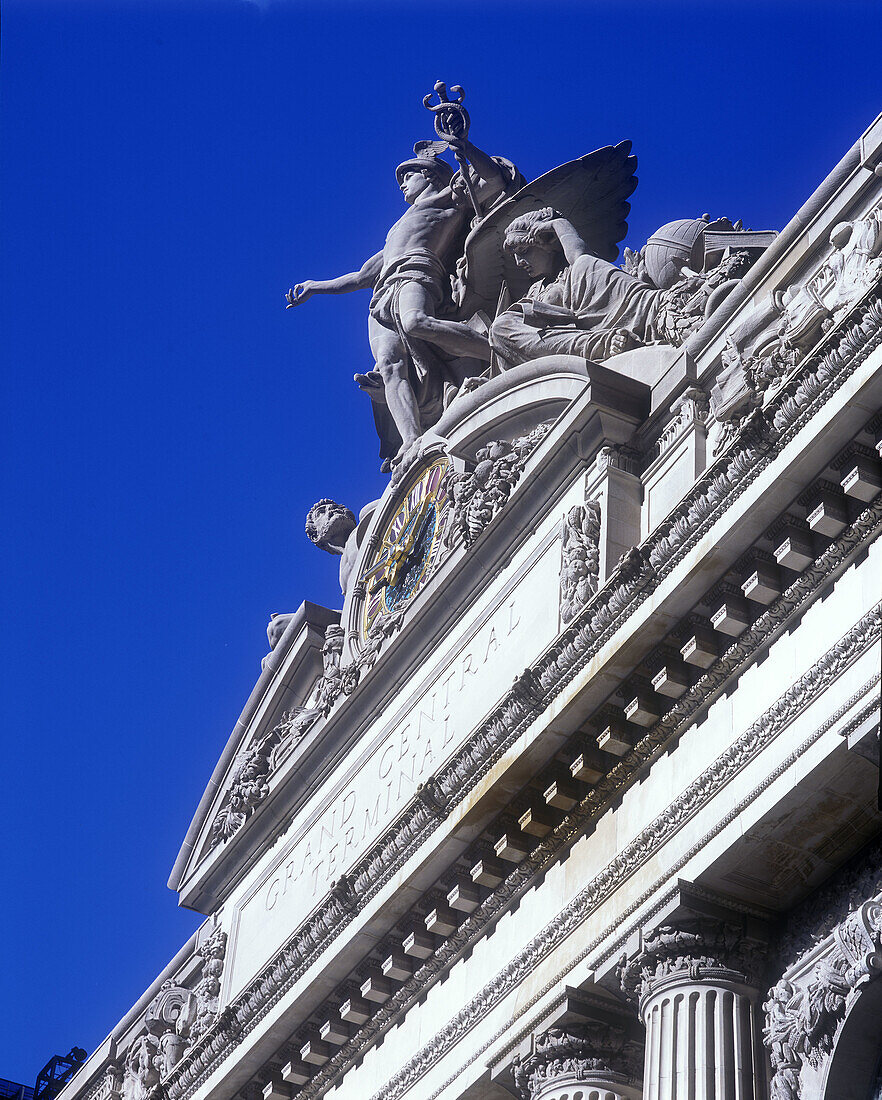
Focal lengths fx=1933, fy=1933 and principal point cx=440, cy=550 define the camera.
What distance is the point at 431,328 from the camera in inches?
1137

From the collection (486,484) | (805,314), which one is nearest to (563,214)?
(486,484)

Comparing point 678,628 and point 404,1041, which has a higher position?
point 678,628

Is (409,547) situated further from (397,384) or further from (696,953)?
(696,953)

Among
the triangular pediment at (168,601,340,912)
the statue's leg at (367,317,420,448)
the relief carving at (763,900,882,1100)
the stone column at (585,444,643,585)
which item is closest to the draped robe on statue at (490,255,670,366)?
the stone column at (585,444,643,585)

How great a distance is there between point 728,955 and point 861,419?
490cm

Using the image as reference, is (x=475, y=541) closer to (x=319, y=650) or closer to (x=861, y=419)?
(x=319, y=650)

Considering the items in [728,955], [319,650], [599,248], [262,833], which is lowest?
[728,955]

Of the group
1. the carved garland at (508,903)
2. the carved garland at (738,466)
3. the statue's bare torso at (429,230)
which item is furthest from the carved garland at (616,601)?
the statue's bare torso at (429,230)

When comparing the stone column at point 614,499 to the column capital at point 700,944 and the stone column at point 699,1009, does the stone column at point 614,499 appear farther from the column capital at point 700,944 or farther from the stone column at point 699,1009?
the stone column at point 699,1009

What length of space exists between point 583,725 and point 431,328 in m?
10.9

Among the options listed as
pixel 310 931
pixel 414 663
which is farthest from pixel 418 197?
pixel 310 931

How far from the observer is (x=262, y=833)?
27109 mm

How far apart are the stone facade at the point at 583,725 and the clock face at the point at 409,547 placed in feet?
0.25

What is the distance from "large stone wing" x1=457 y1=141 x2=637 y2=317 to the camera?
2933cm
